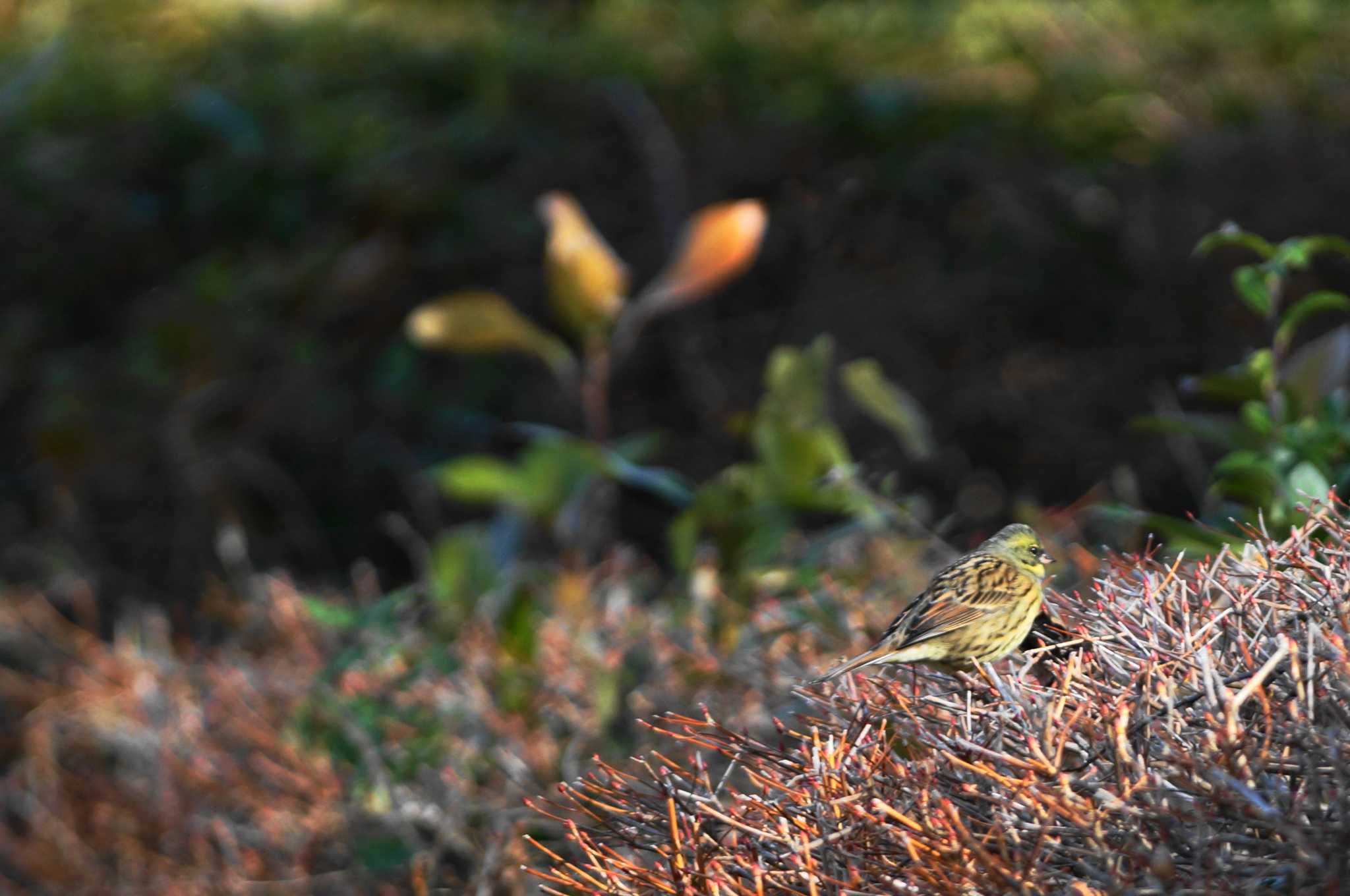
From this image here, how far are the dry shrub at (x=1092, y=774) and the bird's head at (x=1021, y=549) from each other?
0.14 m

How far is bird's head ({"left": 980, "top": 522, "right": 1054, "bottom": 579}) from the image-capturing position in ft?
6.00

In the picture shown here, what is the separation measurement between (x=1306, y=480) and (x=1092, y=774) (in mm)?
1015

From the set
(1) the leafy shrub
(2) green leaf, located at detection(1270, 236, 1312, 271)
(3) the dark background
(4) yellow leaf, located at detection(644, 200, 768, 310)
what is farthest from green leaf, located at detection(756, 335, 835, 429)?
(3) the dark background

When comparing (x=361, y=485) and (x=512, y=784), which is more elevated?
(x=512, y=784)

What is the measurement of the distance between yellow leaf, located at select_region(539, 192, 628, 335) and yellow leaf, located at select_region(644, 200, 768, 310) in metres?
0.17

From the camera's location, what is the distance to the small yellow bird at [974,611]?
1751 mm

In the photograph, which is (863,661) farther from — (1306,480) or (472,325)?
(472,325)

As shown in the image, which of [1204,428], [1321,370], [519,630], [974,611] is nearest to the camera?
[974,611]

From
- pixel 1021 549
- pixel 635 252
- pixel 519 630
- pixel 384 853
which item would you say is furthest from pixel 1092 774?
pixel 635 252

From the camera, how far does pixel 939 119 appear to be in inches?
216

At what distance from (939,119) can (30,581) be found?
364cm

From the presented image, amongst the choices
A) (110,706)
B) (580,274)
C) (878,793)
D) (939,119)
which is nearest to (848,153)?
(939,119)

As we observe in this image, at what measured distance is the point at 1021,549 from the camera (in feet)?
6.09

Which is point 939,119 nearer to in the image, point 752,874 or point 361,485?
point 361,485
